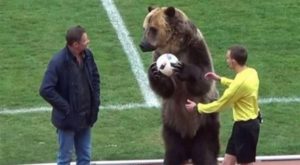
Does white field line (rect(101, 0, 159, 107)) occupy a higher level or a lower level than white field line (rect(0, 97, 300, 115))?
higher

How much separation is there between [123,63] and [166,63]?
497cm

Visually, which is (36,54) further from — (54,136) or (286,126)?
(286,126)

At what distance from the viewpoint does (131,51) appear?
14.9 m

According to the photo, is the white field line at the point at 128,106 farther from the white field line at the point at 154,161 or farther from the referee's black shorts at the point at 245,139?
the referee's black shorts at the point at 245,139

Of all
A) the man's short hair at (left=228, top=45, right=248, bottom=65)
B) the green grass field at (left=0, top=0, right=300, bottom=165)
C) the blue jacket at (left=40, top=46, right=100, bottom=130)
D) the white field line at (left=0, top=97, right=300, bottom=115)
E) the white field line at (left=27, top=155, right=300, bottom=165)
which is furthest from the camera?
the white field line at (left=0, top=97, right=300, bottom=115)

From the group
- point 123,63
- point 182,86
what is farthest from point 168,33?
point 123,63

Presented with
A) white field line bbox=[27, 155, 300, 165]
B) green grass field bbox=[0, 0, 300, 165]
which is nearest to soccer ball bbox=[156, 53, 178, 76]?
white field line bbox=[27, 155, 300, 165]

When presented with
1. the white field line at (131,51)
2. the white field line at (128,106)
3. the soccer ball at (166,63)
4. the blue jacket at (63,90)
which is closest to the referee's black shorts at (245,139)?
the soccer ball at (166,63)

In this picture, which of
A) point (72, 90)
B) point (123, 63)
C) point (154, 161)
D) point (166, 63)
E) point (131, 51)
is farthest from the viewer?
point (131, 51)

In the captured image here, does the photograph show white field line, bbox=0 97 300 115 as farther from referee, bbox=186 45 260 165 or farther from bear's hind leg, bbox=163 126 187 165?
referee, bbox=186 45 260 165

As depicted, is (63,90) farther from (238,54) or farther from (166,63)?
(238,54)

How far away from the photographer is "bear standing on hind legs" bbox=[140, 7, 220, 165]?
31.8ft

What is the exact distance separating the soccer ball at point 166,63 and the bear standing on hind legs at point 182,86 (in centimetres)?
6

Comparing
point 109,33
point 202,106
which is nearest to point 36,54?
point 109,33
